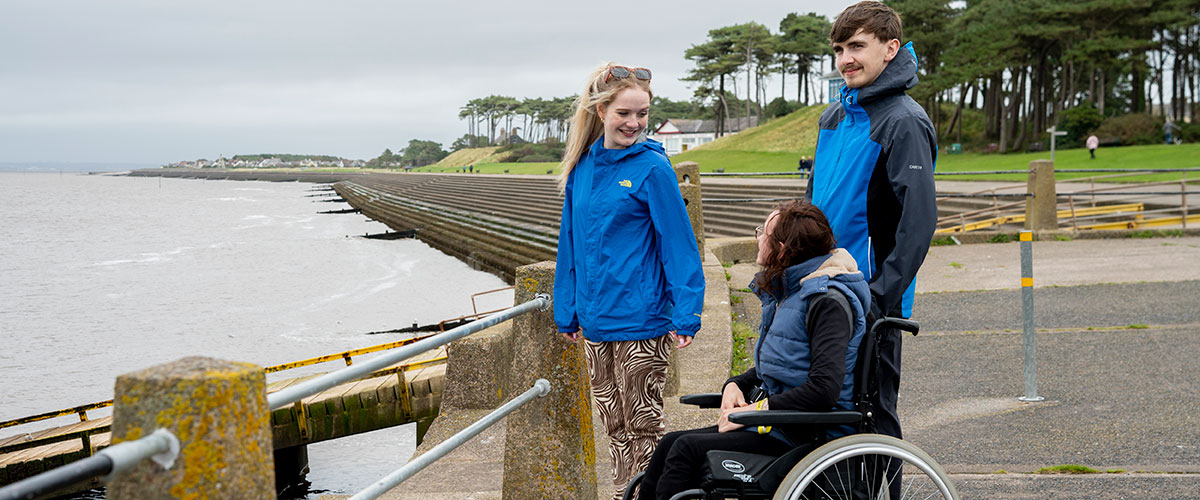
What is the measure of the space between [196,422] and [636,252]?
2.02 m

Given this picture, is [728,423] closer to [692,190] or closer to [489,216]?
[692,190]

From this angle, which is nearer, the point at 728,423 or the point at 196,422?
the point at 196,422

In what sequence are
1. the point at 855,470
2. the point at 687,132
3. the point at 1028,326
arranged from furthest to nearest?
1. the point at 687,132
2. the point at 1028,326
3. the point at 855,470

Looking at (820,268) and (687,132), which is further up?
(687,132)

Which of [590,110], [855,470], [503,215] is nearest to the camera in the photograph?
[855,470]

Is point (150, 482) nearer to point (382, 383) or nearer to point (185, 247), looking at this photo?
point (382, 383)

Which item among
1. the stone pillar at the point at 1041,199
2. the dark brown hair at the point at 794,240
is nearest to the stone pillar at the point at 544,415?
the dark brown hair at the point at 794,240

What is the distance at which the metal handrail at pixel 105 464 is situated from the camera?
1.14 metres

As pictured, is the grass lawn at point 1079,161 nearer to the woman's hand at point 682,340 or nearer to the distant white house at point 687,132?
the woman's hand at point 682,340

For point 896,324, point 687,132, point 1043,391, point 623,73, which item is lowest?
point 1043,391

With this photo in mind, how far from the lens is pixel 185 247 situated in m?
52.4

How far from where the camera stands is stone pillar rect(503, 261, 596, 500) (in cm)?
338

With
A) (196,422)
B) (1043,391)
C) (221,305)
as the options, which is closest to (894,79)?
(196,422)

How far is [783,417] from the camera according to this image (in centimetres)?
261
